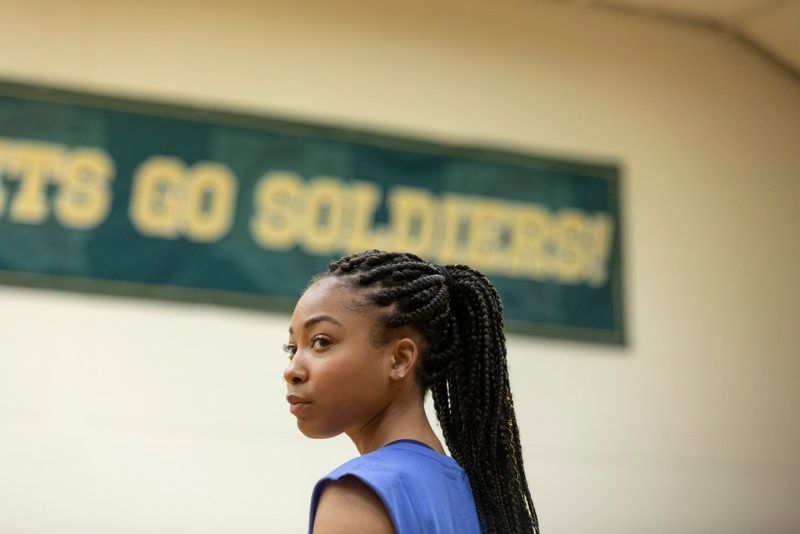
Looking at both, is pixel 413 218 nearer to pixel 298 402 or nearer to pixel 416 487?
pixel 298 402

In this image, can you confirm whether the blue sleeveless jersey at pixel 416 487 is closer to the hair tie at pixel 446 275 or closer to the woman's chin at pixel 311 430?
the woman's chin at pixel 311 430

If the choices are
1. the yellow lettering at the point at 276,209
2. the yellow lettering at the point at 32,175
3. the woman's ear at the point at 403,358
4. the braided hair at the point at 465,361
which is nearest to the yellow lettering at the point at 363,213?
the yellow lettering at the point at 276,209

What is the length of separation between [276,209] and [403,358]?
3.83 meters

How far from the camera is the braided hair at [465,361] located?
1.79 m

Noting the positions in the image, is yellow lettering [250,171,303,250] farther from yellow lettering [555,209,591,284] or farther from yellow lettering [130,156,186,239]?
yellow lettering [555,209,591,284]

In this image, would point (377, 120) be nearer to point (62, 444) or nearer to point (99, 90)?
point (99, 90)

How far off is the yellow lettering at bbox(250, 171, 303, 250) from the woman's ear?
148 inches

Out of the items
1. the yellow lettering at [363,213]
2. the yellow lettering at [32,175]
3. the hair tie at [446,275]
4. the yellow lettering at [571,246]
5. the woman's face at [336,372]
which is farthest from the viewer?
the yellow lettering at [571,246]

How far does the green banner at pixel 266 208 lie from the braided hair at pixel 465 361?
3515 mm

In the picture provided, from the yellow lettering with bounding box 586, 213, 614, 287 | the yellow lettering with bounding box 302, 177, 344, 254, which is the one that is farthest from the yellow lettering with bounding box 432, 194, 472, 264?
the yellow lettering with bounding box 586, 213, 614, 287

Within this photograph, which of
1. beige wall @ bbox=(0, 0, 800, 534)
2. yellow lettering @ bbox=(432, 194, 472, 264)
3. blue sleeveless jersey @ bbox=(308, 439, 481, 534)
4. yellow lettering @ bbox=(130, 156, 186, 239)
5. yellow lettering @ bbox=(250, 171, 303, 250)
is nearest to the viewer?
blue sleeveless jersey @ bbox=(308, 439, 481, 534)

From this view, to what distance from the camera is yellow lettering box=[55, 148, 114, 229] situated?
207 inches

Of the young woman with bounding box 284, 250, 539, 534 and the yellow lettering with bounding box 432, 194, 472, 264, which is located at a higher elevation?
the yellow lettering with bounding box 432, 194, 472, 264

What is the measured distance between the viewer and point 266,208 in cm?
551
